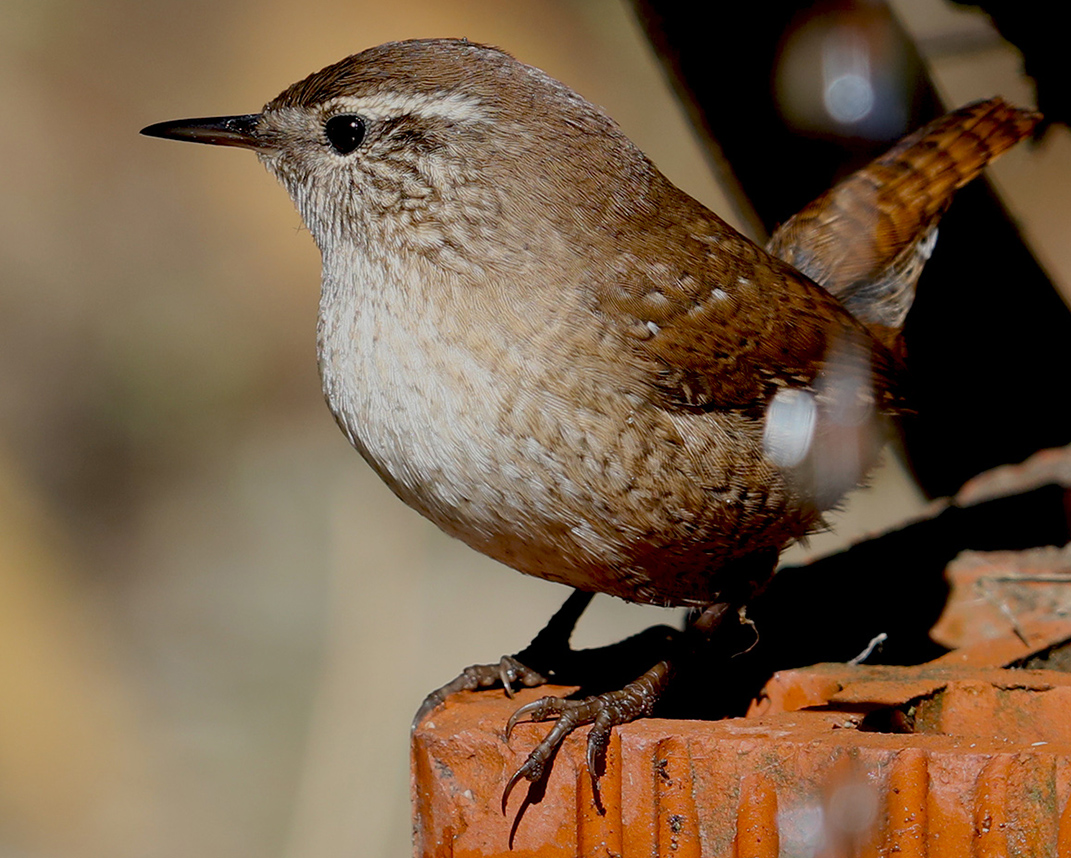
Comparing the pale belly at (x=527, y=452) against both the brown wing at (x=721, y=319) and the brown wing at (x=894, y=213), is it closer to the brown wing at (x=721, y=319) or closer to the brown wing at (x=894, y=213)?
the brown wing at (x=721, y=319)

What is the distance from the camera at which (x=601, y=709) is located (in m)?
2.13

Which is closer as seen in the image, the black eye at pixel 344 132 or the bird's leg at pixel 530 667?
the black eye at pixel 344 132

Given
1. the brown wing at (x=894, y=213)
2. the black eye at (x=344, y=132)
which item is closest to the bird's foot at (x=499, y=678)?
the black eye at (x=344, y=132)

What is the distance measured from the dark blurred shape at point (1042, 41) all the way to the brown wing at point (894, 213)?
0.25m

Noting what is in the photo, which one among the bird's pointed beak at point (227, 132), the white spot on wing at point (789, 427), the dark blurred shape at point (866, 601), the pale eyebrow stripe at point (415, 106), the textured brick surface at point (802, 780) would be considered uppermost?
the bird's pointed beak at point (227, 132)

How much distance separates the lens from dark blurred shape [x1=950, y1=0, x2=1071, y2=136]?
3.05m

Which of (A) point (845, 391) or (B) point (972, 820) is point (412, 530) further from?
(B) point (972, 820)

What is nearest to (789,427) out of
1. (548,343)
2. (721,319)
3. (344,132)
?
(721,319)

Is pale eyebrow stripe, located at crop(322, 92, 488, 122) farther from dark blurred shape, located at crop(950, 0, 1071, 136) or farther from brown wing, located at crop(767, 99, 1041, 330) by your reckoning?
dark blurred shape, located at crop(950, 0, 1071, 136)

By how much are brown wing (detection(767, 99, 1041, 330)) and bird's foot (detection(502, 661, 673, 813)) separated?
4.06ft

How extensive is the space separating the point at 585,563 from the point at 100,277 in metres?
2.22

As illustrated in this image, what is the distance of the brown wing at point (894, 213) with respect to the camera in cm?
297

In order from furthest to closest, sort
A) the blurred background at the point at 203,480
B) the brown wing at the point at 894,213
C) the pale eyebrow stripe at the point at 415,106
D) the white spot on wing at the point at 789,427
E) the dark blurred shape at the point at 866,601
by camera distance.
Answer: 1. the blurred background at the point at 203,480
2. the brown wing at the point at 894,213
3. the dark blurred shape at the point at 866,601
4. the white spot on wing at the point at 789,427
5. the pale eyebrow stripe at the point at 415,106

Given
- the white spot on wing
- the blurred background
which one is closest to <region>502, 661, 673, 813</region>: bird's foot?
the white spot on wing
